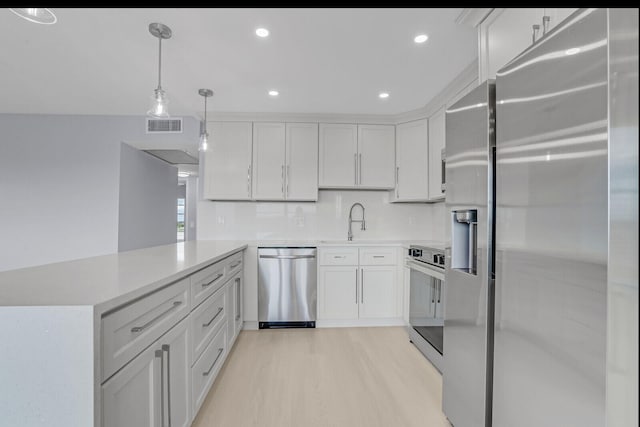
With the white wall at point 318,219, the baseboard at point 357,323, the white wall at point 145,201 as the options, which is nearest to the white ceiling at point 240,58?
the white wall at point 145,201

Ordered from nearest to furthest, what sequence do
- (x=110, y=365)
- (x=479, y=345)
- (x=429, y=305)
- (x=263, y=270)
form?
(x=110, y=365)
(x=479, y=345)
(x=429, y=305)
(x=263, y=270)

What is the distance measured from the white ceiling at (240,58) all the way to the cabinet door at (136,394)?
6.19 feet

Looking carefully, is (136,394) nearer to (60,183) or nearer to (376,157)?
(376,157)

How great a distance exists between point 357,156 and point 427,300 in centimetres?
178

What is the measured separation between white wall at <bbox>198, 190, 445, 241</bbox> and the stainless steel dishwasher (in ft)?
2.15

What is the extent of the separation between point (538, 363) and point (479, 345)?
32 cm

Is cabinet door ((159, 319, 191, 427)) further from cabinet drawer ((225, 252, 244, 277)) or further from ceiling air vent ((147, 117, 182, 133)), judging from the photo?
ceiling air vent ((147, 117, 182, 133))

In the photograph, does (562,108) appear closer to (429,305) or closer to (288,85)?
(429,305)

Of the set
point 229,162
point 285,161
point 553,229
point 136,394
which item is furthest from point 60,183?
point 553,229

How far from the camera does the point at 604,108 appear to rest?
31.4 inches

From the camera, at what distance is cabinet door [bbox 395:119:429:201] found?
3385 millimetres

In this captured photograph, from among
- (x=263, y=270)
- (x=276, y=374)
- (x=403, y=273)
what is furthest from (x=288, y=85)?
(x=276, y=374)

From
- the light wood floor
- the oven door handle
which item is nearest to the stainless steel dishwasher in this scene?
the light wood floor

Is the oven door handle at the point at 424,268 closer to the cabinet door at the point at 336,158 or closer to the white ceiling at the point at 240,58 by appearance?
the cabinet door at the point at 336,158
